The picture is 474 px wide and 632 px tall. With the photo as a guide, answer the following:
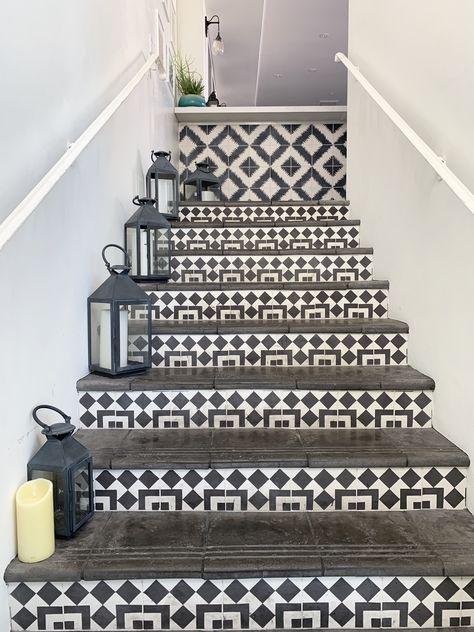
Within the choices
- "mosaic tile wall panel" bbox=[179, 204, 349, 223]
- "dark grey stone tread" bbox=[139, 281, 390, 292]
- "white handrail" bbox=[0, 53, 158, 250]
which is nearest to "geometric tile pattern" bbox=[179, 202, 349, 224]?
"mosaic tile wall panel" bbox=[179, 204, 349, 223]

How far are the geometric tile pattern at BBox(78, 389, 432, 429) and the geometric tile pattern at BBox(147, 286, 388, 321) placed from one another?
63 centimetres

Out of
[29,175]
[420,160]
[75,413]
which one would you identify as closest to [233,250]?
[420,160]

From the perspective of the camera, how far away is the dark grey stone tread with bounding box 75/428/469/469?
4.97ft

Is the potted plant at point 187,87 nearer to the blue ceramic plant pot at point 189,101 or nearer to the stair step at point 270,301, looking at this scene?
the blue ceramic plant pot at point 189,101

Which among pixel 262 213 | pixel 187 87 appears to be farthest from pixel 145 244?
pixel 187 87

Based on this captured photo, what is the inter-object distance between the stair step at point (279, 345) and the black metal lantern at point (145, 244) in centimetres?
50

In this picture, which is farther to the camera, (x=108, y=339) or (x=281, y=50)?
(x=281, y=50)

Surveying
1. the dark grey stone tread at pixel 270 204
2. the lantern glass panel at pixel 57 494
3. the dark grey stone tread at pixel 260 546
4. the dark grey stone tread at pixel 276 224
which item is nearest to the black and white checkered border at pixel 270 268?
the dark grey stone tread at pixel 276 224

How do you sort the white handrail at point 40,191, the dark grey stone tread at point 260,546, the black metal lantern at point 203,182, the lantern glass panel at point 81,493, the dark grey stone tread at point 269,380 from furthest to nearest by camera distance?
the black metal lantern at point 203,182, the dark grey stone tread at point 269,380, the lantern glass panel at point 81,493, the dark grey stone tread at point 260,546, the white handrail at point 40,191

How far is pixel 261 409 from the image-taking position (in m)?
1.80

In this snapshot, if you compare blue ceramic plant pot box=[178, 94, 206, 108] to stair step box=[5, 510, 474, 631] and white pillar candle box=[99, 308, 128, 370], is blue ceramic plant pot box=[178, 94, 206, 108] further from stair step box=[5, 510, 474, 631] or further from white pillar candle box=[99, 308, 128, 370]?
stair step box=[5, 510, 474, 631]

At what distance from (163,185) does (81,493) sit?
6.69ft

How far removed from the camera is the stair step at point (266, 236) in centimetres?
295

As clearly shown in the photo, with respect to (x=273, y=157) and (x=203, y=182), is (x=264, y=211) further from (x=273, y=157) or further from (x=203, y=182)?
(x=273, y=157)
